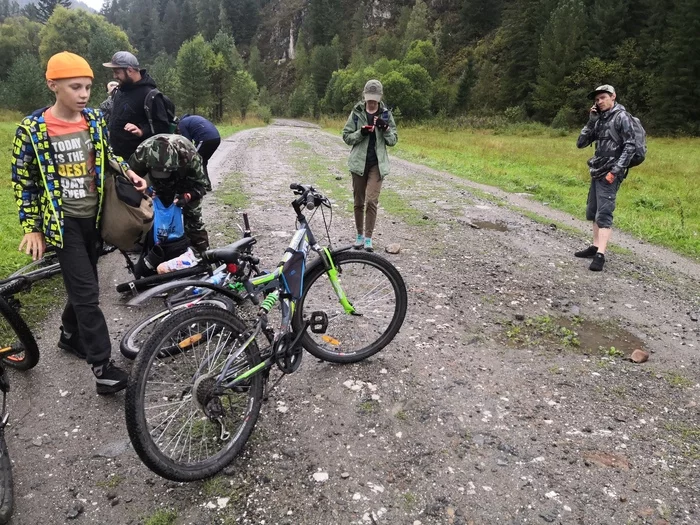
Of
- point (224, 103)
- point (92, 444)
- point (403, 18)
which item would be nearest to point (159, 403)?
point (92, 444)

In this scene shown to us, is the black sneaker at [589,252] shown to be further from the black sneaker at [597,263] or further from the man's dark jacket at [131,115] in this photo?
the man's dark jacket at [131,115]

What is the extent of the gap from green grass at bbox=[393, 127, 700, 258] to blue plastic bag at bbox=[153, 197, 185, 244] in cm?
865

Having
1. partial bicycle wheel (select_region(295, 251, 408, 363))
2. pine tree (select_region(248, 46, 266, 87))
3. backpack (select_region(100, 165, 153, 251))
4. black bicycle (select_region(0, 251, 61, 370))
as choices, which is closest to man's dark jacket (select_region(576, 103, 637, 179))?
partial bicycle wheel (select_region(295, 251, 408, 363))

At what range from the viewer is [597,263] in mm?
6746

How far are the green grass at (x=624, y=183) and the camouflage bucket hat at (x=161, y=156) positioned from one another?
874 centimetres

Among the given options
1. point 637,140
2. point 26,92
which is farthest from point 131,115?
point 26,92

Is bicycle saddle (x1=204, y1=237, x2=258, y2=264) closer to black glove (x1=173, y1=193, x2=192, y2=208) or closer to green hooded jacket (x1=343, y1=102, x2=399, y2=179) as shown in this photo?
black glove (x1=173, y1=193, x2=192, y2=208)

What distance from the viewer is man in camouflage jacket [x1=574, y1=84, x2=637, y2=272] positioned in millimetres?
6625

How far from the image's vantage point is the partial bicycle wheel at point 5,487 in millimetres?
2428

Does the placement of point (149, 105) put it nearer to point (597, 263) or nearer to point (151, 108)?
point (151, 108)

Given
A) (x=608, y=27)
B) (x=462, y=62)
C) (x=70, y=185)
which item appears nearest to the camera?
(x=70, y=185)

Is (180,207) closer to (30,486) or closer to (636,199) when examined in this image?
(30,486)

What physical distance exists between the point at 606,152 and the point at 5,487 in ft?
26.1

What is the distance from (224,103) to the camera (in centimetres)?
5700
